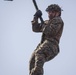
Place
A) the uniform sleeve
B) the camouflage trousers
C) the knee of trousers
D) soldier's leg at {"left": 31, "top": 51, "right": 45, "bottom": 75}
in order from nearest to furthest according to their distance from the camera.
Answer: soldier's leg at {"left": 31, "top": 51, "right": 45, "bottom": 75}
the knee of trousers
the camouflage trousers
the uniform sleeve

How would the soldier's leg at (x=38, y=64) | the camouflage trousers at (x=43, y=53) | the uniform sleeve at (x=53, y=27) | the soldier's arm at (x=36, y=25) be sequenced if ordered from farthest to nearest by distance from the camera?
1. the soldier's arm at (x=36, y=25)
2. the uniform sleeve at (x=53, y=27)
3. the camouflage trousers at (x=43, y=53)
4. the soldier's leg at (x=38, y=64)

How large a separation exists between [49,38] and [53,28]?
0.38 meters

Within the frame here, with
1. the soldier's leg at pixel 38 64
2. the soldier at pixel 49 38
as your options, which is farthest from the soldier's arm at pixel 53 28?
the soldier's leg at pixel 38 64

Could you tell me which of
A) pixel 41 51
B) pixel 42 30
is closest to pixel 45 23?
pixel 42 30

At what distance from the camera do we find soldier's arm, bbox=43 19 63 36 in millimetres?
12984

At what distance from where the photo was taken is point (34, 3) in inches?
537

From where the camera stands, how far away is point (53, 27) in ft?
42.6

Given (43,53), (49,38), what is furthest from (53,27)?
(43,53)

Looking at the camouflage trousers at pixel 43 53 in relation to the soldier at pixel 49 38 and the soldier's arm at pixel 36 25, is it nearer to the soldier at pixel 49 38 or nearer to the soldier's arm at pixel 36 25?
the soldier at pixel 49 38

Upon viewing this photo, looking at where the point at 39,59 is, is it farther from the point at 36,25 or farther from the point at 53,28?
the point at 36,25

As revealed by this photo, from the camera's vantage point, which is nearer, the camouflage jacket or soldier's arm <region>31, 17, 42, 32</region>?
the camouflage jacket

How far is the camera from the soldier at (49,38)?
12.8m

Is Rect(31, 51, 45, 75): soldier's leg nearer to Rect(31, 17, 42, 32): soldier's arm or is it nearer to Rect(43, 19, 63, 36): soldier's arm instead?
Rect(43, 19, 63, 36): soldier's arm

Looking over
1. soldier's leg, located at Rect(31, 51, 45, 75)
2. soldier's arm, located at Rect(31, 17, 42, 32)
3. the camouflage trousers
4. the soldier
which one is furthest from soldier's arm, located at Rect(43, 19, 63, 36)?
soldier's leg, located at Rect(31, 51, 45, 75)
